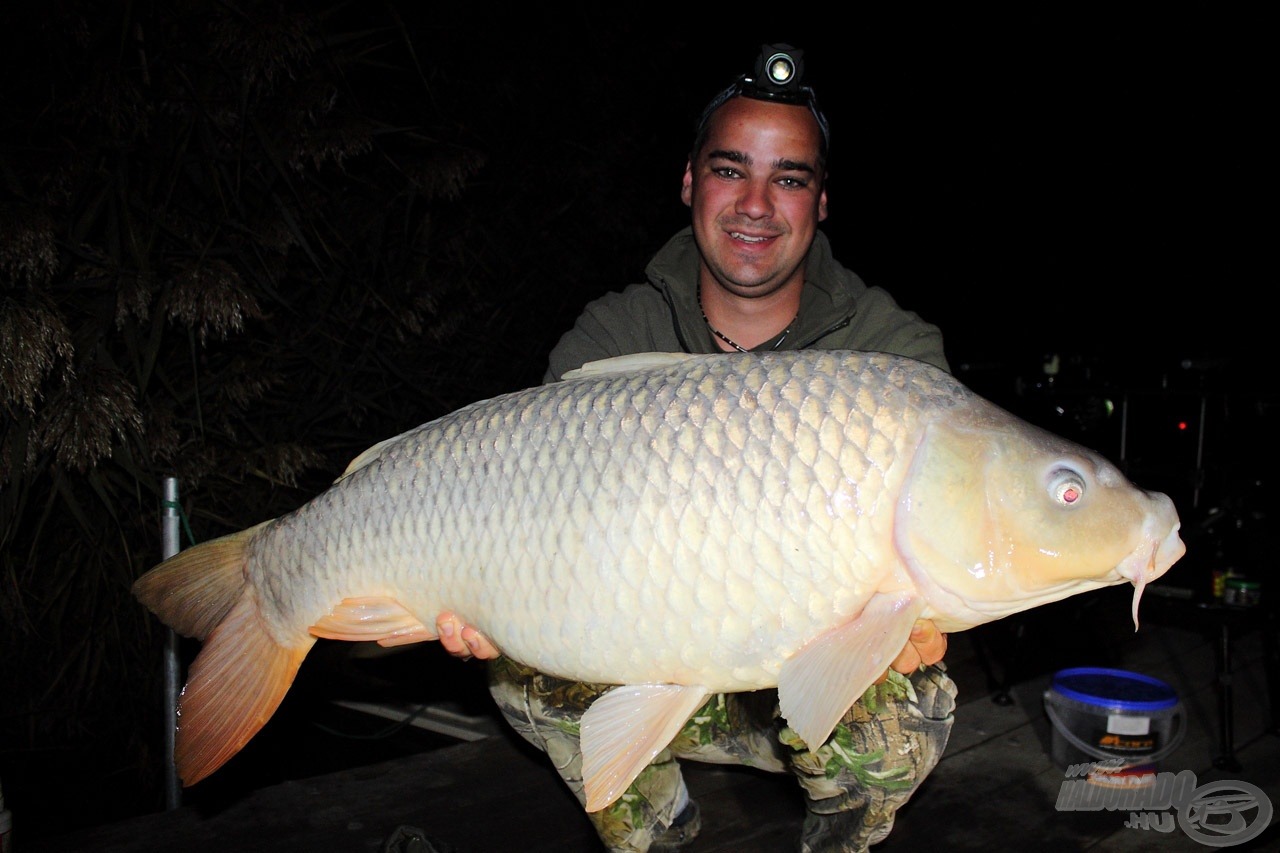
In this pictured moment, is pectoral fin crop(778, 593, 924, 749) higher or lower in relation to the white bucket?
higher

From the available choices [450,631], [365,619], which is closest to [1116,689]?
[450,631]

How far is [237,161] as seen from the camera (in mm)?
2527

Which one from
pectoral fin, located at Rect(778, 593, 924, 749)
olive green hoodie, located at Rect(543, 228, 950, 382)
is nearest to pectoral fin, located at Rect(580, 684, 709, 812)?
pectoral fin, located at Rect(778, 593, 924, 749)

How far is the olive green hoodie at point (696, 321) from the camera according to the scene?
6.03 ft

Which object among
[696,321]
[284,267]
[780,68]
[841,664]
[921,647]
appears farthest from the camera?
[284,267]

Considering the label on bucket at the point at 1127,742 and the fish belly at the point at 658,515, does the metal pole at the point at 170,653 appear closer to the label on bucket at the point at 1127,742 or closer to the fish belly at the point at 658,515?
the fish belly at the point at 658,515

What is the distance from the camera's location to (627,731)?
1.14 metres

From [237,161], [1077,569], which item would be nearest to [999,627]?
[1077,569]

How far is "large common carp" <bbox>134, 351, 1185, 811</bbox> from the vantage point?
1.03 metres

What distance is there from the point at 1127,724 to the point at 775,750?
0.88 metres

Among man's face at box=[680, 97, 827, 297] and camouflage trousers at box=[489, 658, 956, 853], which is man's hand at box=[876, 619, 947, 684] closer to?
camouflage trousers at box=[489, 658, 956, 853]

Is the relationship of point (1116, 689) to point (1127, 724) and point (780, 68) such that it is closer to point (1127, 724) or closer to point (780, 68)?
point (1127, 724)

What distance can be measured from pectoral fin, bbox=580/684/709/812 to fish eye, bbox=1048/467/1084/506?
0.48 meters

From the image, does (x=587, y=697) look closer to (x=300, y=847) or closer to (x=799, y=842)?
(x=799, y=842)
